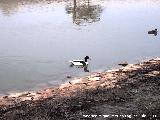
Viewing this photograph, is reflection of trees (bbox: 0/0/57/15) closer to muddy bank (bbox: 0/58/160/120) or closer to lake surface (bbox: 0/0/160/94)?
lake surface (bbox: 0/0/160/94)

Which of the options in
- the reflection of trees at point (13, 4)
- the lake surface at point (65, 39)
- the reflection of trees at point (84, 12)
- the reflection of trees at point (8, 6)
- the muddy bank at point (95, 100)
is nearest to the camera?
the muddy bank at point (95, 100)

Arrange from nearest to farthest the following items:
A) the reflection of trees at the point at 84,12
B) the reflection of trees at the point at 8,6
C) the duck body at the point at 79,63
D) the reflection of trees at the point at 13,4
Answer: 1. the duck body at the point at 79,63
2. the reflection of trees at the point at 84,12
3. the reflection of trees at the point at 8,6
4. the reflection of trees at the point at 13,4

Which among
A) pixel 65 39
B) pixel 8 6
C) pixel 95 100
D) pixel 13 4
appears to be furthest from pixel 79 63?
pixel 13 4

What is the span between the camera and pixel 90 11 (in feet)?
151

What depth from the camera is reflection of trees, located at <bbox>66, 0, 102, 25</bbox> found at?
40250 mm

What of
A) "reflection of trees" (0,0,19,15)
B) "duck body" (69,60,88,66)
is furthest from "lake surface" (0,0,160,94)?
"duck body" (69,60,88,66)

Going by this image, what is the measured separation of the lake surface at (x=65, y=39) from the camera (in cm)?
2208

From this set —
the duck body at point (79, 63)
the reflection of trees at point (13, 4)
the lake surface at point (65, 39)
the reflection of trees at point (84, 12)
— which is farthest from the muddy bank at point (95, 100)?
the reflection of trees at point (13, 4)

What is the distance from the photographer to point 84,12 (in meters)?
45.3

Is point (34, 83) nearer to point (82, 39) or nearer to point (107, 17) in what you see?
point (82, 39)

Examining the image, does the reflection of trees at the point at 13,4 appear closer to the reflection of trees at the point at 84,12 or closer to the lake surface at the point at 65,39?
the lake surface at the point at 65,39

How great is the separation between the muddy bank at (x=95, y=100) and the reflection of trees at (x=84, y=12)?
2093 cm

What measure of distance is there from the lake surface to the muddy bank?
2.66 metres

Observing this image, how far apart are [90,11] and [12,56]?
2221cm
